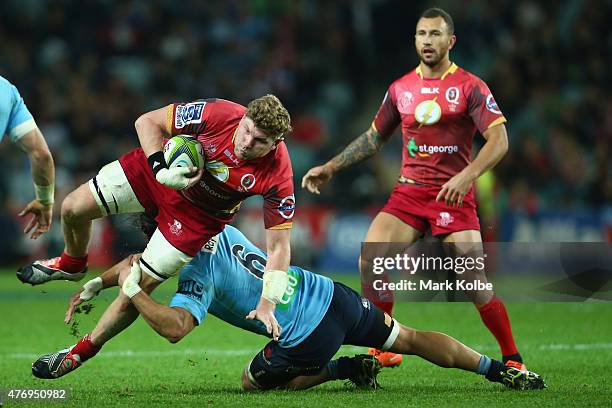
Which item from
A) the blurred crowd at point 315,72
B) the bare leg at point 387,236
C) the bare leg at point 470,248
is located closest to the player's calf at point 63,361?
the bare leg at point 387,236

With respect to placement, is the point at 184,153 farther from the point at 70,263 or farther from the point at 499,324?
the point at 499,324

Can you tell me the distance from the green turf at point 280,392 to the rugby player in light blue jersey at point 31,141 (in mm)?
1113

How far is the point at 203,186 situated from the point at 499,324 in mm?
2251

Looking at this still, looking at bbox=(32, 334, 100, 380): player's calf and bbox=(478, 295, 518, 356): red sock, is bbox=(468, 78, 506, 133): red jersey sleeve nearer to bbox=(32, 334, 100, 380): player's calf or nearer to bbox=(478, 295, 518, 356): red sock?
bbox=(478, 295, 518, 356): red sock

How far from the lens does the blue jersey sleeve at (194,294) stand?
6328mm

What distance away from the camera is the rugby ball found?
627 centimetres

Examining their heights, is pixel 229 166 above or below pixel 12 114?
above

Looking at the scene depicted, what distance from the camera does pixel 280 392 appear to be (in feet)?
21.6

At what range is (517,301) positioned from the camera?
40.4 feet

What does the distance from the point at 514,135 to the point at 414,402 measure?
1124cm

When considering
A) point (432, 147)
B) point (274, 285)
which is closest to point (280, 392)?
point (274, 285)

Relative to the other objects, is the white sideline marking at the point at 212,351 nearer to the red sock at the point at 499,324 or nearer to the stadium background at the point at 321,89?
the red sock at the point at 499,324

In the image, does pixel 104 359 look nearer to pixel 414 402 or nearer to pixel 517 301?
pixel 414 402

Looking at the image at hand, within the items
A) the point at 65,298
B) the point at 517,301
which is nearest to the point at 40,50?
the point at 65,298
